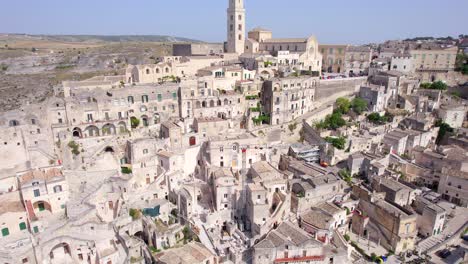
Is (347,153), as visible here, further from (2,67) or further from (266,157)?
(2,67)

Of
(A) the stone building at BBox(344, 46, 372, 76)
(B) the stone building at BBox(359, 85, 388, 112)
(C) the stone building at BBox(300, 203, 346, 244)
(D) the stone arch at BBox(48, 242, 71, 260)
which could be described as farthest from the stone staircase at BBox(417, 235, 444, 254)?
(A) the stone building at BBox(344, 46, 372, 76)

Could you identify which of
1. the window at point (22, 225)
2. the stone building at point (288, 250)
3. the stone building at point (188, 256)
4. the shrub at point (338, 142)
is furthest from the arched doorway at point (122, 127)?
the shrub at point (338, 142)

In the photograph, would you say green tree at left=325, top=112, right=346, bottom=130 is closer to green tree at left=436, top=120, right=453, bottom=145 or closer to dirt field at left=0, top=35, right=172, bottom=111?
green tree at left=436, top=120, right=453, bottom=145

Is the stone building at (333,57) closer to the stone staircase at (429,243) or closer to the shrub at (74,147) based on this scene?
the stone staircase at (429,243)

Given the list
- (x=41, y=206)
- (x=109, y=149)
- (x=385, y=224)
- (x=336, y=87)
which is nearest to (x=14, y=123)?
(x=109, y=149)

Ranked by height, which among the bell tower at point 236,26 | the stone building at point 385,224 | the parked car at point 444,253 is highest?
the bell tower at point 236,26
